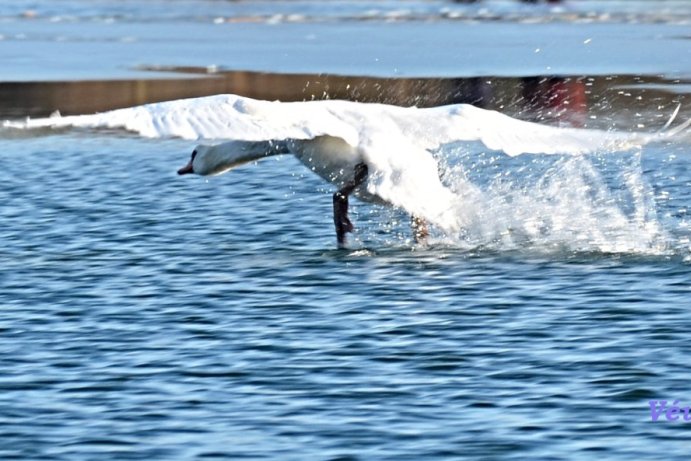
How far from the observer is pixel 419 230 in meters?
13.5

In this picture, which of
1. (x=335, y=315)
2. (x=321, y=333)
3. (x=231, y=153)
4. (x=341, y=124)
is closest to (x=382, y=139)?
(x=341, y=124)

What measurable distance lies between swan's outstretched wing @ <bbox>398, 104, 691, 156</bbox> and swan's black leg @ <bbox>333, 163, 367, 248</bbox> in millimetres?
499

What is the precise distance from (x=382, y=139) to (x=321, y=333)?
2613mm

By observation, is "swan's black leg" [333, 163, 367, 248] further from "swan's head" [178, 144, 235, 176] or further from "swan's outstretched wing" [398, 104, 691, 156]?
"swan's head" [178, 144, 235, 176]

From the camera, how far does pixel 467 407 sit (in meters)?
8.77

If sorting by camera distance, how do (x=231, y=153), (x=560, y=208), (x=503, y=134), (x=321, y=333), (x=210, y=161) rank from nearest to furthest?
(x=321, y=333) < (x=503, y=134) < (x=231, y=153) < (x=210, y=161) < (x=560, y=208)

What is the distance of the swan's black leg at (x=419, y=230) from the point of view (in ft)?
44.1

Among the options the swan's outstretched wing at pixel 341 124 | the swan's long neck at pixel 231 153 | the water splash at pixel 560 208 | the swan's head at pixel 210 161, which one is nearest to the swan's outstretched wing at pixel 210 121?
the swan's outstretched wing at pixel 341 124

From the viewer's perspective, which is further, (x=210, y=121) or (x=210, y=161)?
(x=210, y=161)

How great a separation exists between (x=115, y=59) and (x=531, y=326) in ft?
70.4

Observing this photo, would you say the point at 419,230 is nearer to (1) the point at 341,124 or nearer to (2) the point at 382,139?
(2) the point at 382,139

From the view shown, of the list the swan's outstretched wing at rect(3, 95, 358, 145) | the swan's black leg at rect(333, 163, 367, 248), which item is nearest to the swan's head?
the swan's black leg at rect(333, 163, 367, 248)

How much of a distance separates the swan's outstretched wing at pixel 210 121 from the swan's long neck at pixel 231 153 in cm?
116

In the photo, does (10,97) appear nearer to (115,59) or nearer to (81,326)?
(115,59)
